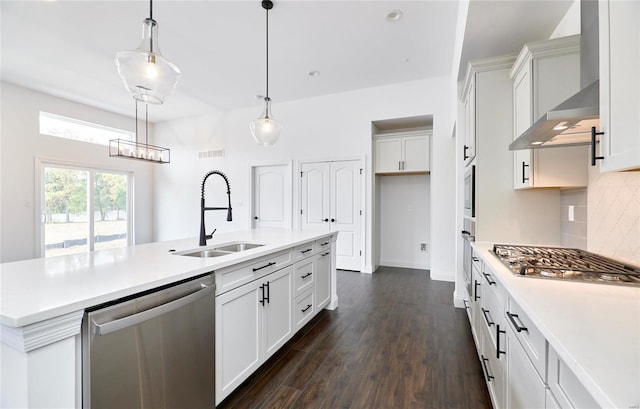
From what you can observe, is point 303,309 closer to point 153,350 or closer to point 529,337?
→ point 153,350

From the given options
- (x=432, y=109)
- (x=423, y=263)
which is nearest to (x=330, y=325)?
(x=423, y=263)

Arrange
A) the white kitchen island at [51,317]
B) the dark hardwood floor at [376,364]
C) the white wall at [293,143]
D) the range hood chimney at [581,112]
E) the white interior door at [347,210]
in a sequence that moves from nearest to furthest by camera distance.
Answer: the white kitchen island at [51,317] → the range hood chimney at [581,112] → the dark hardwood floor at [376,364] → the white wall at [293,143] → the white interior door at [347,210]

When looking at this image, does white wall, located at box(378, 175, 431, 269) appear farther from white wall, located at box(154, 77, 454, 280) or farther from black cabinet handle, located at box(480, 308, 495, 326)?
black cabinet handle, located at box(480, 308, 495, 326)

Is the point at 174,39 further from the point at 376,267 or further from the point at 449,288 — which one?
the point at 449,288

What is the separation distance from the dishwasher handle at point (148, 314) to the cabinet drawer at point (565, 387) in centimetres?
145

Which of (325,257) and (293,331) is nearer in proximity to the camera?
(293,331)

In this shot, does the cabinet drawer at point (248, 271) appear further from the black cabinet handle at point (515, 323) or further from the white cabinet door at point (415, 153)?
the white cabinet door at point (415, 153)

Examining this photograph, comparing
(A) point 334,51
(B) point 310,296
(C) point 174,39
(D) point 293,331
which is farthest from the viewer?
(A) point 334,51

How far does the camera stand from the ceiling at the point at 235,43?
2.99 metres

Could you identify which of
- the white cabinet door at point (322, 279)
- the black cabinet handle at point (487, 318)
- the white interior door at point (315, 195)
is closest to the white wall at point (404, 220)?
the white interior door at point (315, 195)

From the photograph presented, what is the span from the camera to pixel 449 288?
401cm

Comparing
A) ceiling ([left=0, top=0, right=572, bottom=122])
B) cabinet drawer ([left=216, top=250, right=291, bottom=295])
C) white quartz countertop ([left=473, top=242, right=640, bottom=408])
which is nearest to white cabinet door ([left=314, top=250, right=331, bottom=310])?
cabinet drawer ([left=216, top=250, right=291, bottom=295])

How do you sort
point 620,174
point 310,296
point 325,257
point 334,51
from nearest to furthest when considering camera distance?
1. point 620,174
2. point 310,296
3. point 325,257
4. point 334,51

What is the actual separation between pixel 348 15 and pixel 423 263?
4147mm
